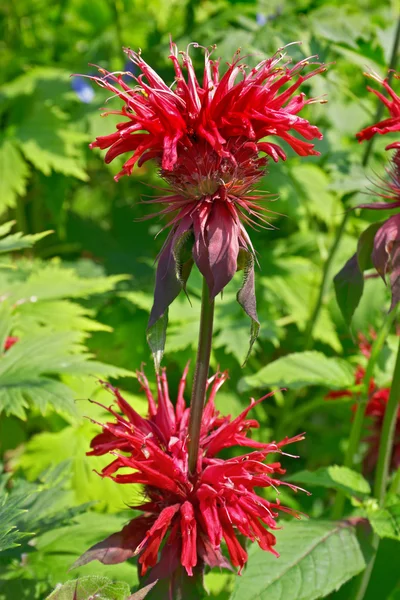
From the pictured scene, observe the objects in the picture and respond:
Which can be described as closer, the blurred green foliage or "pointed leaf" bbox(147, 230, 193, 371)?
"pointed leaf" bbox(147, 230, 193, 371)

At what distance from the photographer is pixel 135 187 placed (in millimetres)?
2990

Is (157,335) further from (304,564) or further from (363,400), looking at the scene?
(363,400)

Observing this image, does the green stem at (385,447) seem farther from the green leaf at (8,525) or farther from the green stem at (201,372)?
the green leaf at (8,525)

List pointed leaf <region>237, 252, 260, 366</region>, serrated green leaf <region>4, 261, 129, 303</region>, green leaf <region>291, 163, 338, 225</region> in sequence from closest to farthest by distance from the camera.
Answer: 1. pointed leaf <region>237, 252, 260, 366</region>
2. serrated green leaf <region>4, 261, 129, 303</region>
3. green leaf <region>291, 163, 338, 225</region>

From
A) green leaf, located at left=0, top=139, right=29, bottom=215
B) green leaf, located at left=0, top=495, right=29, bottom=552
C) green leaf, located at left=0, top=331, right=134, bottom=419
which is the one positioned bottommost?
green leaf, located at left=0, top=495, right=29, bottom=552

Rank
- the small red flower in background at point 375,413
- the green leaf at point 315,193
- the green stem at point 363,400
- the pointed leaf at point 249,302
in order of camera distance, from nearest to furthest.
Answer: the pointed leaf at point 249,302 < the green stem at point 363,400 < the small red flower in background at point 375,413 < the green leaf at point 315,193

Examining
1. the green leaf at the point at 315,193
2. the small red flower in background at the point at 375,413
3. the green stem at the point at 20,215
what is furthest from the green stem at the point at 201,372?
the green stem at the point at 20,215

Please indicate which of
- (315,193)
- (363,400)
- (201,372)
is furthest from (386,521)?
(315,193)

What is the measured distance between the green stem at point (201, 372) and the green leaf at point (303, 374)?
42 cm

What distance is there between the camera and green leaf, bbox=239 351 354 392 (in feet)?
4.44

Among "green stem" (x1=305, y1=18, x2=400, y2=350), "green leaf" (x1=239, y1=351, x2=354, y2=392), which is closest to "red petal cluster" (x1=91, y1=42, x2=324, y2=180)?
"green leaf" (x1=239, y1=351, x2=354, y2=392)

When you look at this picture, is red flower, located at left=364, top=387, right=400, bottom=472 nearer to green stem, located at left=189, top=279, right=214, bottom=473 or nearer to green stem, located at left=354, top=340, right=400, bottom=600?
green stem, located at left=354, top=340, right=400, bottom=600

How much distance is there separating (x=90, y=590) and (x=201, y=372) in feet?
0.99

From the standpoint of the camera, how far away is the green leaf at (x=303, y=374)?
1.35m
